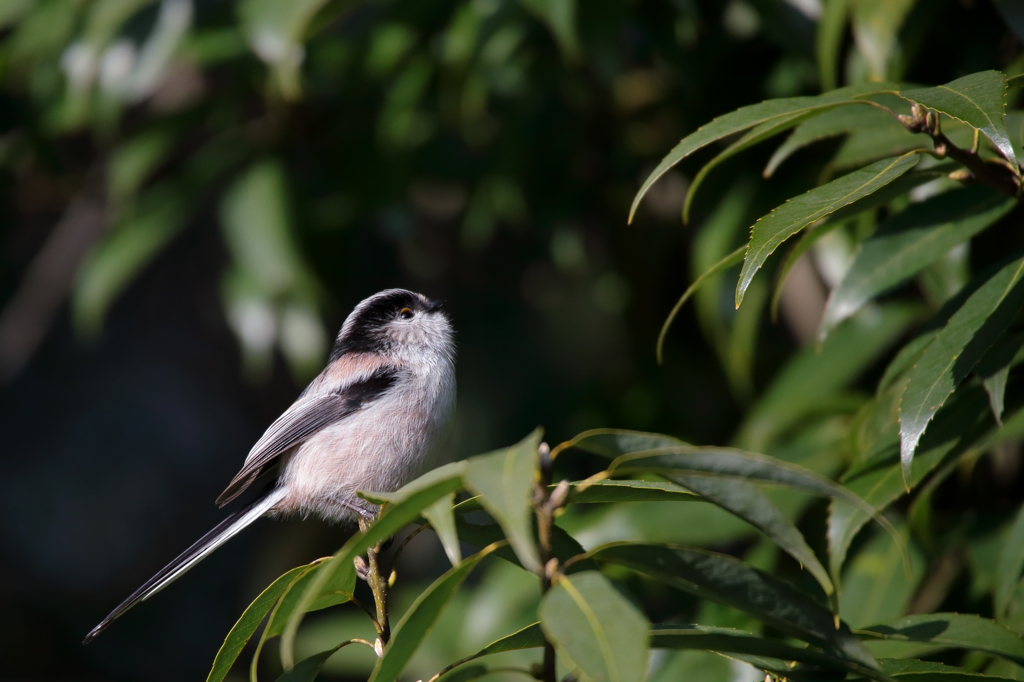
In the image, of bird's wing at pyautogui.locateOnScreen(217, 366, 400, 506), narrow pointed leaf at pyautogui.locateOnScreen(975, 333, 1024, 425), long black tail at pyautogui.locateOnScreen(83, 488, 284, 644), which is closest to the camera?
narrow pointed leaf at pyautogui.locateOnScreen(975, 333, 1024, 425)

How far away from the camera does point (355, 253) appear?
4000mm

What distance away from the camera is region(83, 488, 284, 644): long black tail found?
1.82 metres

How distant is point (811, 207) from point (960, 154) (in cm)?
33

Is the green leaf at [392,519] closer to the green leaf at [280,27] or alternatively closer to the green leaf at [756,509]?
the green leaf at [756,509]

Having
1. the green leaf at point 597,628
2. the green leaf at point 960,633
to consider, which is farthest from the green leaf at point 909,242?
the green leaf at point 597,628

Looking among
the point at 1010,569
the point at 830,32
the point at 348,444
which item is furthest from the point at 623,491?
the point at 830,32

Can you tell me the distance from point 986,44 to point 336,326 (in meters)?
3.25

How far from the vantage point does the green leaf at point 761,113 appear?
134 cm

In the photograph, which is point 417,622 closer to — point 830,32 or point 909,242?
point 909,242

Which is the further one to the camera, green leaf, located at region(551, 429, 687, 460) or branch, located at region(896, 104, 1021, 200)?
branch, located at region(896, 104, 1021, 200)

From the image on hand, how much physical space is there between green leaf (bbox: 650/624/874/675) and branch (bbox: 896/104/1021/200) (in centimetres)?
80

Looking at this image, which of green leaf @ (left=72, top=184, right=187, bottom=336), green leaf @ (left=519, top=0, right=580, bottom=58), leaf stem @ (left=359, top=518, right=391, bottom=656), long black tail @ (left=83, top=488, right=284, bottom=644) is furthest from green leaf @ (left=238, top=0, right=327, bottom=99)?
leaf stem @ (left=359, top=518, right=391, bottom=656)

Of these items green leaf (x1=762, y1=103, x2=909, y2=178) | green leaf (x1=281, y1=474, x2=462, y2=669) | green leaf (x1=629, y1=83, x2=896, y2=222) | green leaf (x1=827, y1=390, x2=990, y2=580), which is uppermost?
green leaf (x1=629, y1=83, x2=896, y2=222)

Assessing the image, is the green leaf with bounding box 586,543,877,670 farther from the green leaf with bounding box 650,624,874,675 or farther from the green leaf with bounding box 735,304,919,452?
the green leaf with bounding box 735,304,919,452
